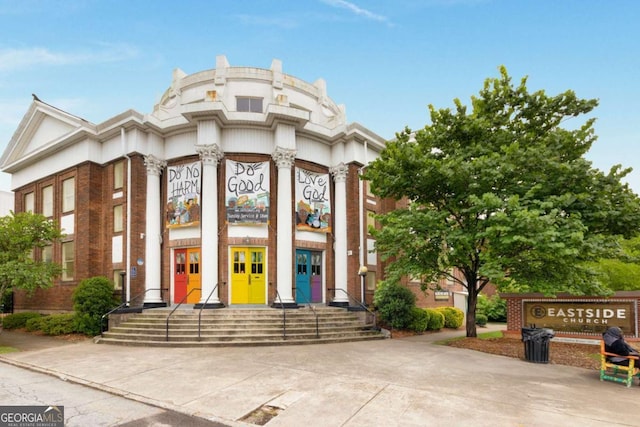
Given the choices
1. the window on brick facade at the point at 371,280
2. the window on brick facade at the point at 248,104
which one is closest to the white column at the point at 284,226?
the window on brick facade at the point at 248,104

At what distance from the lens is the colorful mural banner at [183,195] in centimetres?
1653

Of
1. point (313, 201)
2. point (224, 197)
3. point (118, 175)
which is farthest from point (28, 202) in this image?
point (313, 201)

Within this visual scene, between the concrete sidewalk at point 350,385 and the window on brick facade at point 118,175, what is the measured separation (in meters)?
8.08

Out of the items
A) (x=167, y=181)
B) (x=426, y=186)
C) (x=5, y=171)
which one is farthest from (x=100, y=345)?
(x=5, y=171)

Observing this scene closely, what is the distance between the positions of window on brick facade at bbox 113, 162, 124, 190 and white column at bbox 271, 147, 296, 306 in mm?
6859

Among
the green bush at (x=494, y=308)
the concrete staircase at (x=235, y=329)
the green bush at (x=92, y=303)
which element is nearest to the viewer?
the concrete staircase at (x=235, y=329)

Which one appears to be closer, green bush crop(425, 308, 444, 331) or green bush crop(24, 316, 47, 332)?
green bush crop(24, 316, 47, 332)

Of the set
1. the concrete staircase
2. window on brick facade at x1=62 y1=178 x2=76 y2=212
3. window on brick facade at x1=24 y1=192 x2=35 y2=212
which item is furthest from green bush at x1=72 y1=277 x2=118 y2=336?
window on brick facade at x1=24 y1=192 x2=35 y2=212

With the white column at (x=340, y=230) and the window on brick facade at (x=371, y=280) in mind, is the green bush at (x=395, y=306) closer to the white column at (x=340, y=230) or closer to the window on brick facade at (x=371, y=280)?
the white column at (x=340, y=230)

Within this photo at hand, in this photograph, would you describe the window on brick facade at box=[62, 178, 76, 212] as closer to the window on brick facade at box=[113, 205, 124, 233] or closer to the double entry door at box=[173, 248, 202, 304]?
the window on brick facade at box=[113, 205, 124, 233]

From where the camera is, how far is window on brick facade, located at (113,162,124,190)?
58.2 feet

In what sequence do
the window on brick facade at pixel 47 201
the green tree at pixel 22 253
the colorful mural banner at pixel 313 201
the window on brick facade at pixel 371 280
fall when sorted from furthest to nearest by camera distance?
the window on brick facade at pixel 47 201 → the window on brick facade at pixel 371 280 → the colorful mural banner at pixel 313 201 → the green tree at pixel 22 253

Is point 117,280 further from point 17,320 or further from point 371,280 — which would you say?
point 371,280

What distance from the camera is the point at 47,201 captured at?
20469 mm
